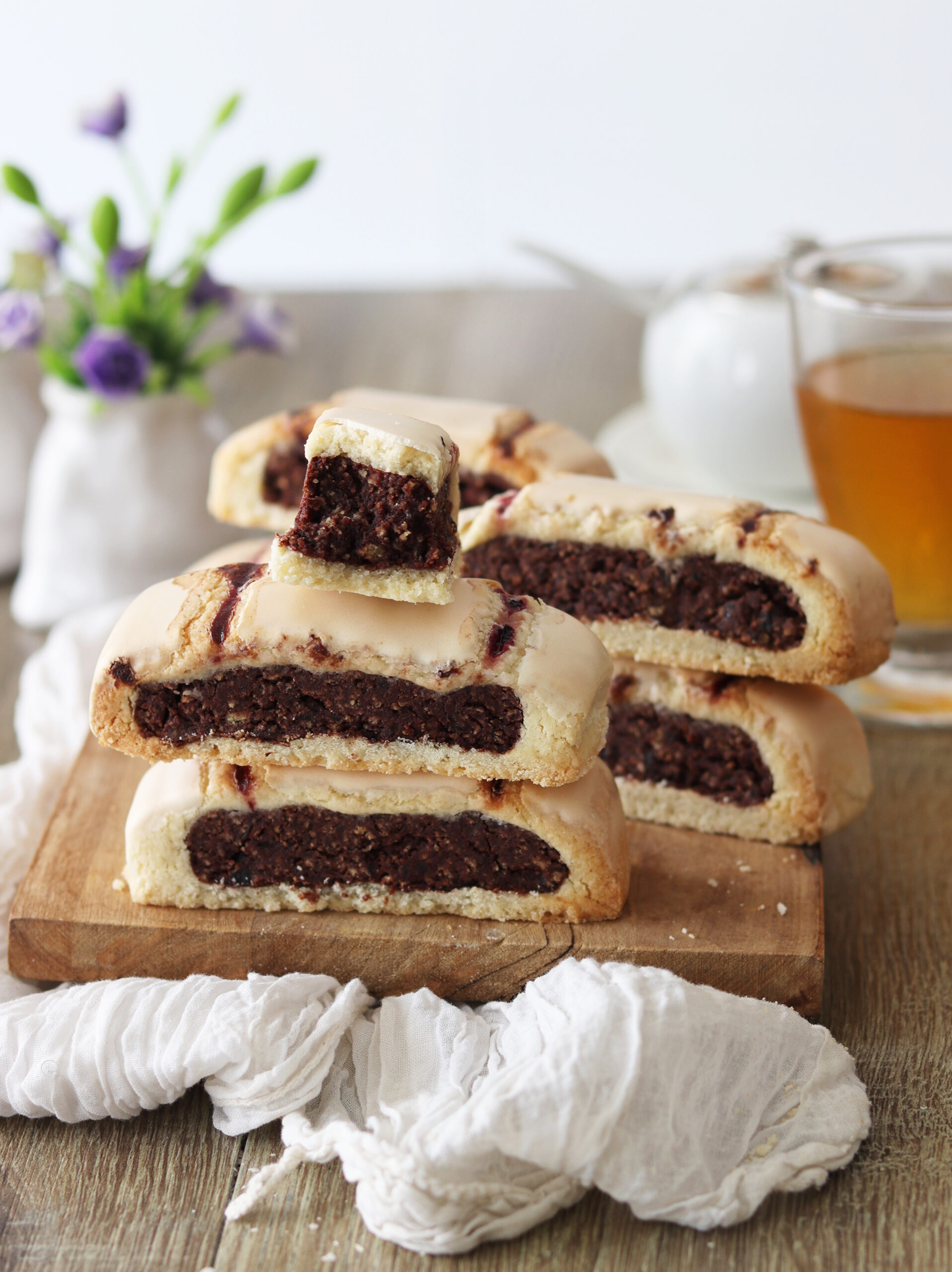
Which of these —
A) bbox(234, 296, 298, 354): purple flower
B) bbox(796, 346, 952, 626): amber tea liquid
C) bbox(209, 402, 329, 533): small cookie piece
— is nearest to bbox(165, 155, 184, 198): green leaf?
bbox(234, 296, 298, 354): purple flower

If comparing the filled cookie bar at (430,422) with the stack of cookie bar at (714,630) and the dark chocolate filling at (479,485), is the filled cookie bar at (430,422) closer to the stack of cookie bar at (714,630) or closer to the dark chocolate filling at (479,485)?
the dark chocolate filling at (479,485)

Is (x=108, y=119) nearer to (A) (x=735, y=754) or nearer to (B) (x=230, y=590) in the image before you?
(B) (x=230, y=590)

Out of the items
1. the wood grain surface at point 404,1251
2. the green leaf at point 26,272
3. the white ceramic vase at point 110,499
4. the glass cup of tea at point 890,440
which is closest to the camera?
the wood grain surface at point 404,1251

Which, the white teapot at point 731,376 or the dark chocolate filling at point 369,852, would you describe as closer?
the dark chocolate filling at point 369,852

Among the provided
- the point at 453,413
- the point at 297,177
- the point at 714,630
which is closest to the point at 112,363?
the point at 297,177

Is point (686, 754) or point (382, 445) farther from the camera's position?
point (686, 754)

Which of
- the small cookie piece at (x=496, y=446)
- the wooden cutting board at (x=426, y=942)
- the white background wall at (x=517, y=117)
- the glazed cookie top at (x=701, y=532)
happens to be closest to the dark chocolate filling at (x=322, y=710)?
the wooden cutting board at (x=426, y=942)

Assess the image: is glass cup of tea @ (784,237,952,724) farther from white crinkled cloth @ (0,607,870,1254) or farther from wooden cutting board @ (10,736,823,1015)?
white crinkled cloth @ (0,607,870,1254)
